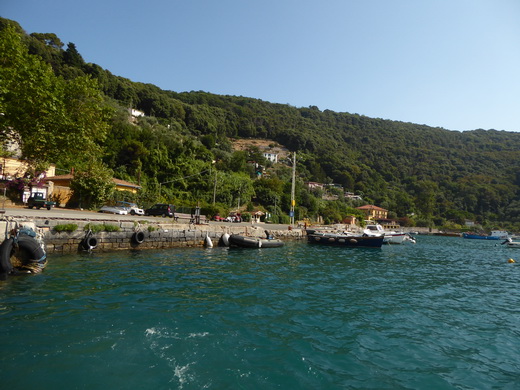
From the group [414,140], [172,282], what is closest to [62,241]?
[172,282]

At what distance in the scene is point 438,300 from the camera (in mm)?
11492

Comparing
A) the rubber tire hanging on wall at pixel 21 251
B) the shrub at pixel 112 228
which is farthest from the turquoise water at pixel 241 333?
the shrub at pixel 112 228

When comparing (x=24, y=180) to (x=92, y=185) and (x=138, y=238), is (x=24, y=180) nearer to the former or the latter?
(x=92, y=185)

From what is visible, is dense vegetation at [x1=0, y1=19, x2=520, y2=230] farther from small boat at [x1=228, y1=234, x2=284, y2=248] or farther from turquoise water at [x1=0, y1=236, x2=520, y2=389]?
small boat at [x1=228, y1=234, x2=284, y2=248]

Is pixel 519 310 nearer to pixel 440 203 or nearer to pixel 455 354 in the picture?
pixel 455 354

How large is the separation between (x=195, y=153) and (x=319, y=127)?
128616 mm

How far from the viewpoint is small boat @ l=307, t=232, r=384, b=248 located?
31.4 meters

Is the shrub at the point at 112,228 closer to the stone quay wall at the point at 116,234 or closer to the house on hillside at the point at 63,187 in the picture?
the stone quay wall at the point at 116,234

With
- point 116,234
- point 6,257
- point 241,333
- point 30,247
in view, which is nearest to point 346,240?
point 116,234

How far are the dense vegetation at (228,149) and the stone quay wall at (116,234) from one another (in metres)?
5.11

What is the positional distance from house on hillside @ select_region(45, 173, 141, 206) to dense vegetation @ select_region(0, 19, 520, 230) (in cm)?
205

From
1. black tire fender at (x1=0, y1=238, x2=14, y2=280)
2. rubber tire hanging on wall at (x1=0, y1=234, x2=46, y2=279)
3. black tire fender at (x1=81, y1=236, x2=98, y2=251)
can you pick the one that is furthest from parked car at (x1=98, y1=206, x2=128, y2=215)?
black tire fender at (x1=0, y1=238, x2=14, y2=280)

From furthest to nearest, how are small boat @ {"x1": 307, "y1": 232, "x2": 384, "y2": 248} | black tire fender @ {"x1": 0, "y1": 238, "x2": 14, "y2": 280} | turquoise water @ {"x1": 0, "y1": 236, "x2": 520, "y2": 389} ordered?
small boat @ {"x1": 307, "y1": 232, "x2": 384, "y2": 248} → black tire fender @ {"x1": 0, "y1": 238, "x2": 14, "y2": 280} → turquoise water @ {"x1": 0, "y1": 236, "x2": 520, "y2": 389}

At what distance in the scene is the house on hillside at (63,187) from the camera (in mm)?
31062
